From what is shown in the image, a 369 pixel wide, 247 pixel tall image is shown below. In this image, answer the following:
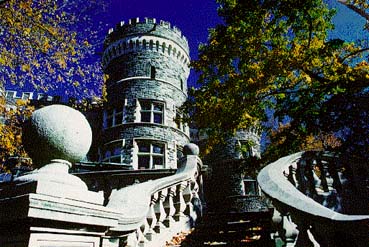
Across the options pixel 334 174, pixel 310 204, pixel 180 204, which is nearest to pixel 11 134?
pixel 180 204

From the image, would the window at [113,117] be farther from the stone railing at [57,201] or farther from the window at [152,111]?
the stone railing at [57,201]

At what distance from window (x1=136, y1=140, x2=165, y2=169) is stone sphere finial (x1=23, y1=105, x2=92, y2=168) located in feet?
56.2

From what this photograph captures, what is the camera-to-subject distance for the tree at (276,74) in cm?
1021

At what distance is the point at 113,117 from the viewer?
21578 mm

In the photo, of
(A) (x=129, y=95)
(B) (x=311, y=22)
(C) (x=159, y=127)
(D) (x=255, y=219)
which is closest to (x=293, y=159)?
(D) (x=255, y=219)

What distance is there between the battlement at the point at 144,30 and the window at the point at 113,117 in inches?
248

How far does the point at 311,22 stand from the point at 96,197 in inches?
445

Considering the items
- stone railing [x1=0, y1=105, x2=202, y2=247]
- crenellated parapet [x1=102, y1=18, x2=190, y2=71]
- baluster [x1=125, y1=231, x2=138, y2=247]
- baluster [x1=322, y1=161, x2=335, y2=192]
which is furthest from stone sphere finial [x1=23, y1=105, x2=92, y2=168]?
crenellated parapet [x1=102, y1=18, x2=190, y2=71]

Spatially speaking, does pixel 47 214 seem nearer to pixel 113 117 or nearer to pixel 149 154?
pixel 149 154

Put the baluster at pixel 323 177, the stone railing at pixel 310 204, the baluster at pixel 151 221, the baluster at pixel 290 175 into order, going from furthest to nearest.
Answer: the baluster at pixel 323 177 < the baluster at pixel 290 175 < the baluster at pixel 151 221 < the stone railing at pixel 310 204

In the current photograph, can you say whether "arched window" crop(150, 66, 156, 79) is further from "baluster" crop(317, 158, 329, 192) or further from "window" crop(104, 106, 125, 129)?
"baluster" crop(317, 158, 329, 192)

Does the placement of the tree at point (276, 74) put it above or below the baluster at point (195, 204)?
above

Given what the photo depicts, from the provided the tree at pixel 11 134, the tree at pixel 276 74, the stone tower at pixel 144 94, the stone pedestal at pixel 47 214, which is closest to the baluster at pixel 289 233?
the stone pedestal at pixel 47 214

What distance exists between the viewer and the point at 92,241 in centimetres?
251
